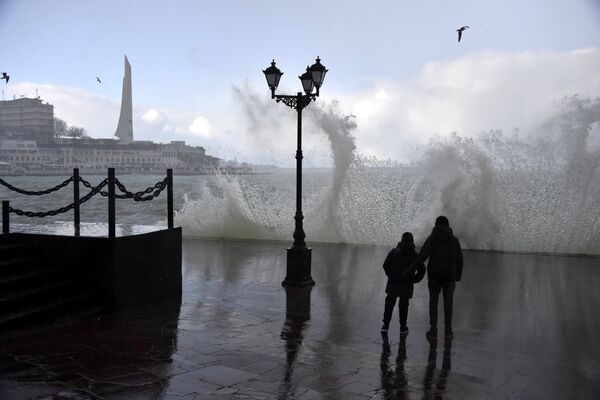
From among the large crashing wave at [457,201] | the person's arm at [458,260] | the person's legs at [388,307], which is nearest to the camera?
the person's arm at [458,260]

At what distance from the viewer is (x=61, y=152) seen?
8362 cm

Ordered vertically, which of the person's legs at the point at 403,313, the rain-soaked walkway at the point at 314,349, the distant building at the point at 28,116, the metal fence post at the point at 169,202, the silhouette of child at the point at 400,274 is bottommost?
the rain-soaked walkway at the point at 314,349

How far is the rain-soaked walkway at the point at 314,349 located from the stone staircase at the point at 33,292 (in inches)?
9.8

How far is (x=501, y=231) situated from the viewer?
52.3 feet

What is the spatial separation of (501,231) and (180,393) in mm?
13502

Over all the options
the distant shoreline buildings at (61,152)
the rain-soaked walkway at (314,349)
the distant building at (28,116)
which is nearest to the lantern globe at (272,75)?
the rain-soaked walkway at (314,349)

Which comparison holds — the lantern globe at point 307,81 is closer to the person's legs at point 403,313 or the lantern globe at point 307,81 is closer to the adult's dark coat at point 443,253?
the adult's dark coat at point 443,253

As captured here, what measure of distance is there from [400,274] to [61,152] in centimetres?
8692

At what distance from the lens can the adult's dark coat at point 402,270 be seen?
6.39m

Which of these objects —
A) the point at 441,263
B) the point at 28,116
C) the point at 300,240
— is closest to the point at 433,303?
the point at 441,263

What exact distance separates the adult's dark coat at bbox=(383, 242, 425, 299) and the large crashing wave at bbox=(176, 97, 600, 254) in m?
10.1

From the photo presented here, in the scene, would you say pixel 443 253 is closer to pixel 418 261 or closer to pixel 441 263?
pixel 441 263

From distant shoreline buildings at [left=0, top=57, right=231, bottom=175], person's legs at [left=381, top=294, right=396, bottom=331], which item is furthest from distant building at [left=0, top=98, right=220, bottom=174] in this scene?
→ person's legs at [left=381, top=294, right=396, bottom=331]

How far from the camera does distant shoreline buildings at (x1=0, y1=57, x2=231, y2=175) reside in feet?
267
